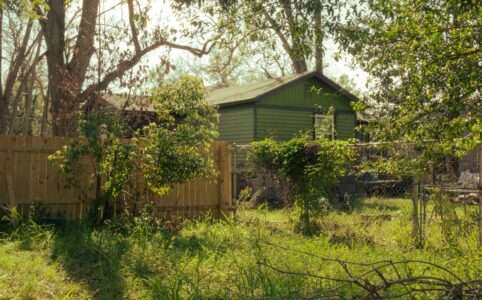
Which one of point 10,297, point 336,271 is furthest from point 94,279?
point 336,271

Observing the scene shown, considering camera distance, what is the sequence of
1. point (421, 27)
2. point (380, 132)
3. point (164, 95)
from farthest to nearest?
point (164, 95) → point (380, 132) → point (421, 27)

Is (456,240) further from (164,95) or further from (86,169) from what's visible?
(86,169)

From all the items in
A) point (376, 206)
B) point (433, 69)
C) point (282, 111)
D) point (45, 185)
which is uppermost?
point (282, 111)

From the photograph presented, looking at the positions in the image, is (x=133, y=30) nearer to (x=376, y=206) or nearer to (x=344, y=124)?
(x=376, y=206)

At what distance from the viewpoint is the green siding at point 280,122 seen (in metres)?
18.5

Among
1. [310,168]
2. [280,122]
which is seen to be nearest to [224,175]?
[310,168]

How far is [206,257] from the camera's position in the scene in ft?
21.8

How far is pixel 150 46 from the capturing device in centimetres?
1485

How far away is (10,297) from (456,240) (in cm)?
563

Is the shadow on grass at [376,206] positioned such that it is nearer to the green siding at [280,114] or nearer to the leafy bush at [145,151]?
the leafy bush at [145,151]

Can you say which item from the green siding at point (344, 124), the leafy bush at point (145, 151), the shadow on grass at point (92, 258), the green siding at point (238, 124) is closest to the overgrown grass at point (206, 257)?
the shadow on grass at point (92, 258)

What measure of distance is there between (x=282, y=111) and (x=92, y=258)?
13279 millimetres

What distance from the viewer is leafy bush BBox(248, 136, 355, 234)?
928cm

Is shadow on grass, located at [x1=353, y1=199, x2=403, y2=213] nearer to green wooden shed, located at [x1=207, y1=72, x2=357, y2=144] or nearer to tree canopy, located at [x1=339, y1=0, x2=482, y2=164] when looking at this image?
green wooden shed, located at [x1=207, y1=72, x2=357, y2=144]
